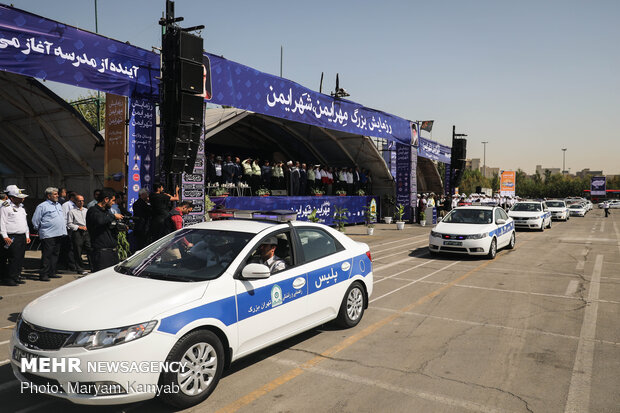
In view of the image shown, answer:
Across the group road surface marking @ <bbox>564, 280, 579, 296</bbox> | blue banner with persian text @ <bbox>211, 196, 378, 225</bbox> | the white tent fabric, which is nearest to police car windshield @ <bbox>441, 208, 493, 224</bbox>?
road surface marking @ <bbox>564, 280, 579, 296</bbox>

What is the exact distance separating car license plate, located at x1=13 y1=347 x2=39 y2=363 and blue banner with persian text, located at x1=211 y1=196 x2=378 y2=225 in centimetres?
1241

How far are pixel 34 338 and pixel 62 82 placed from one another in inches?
339

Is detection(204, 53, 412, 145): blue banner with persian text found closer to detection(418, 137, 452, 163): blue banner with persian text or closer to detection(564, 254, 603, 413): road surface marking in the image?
detection(418, 137, 452, 163): blue banner with persian text

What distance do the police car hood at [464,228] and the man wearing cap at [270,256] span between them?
8.73 metres

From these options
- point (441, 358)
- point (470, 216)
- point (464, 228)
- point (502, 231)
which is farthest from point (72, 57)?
point (502, 231)

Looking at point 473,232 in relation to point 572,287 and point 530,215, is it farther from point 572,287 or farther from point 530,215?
point 530,215

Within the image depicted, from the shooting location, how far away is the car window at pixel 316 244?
538 cm

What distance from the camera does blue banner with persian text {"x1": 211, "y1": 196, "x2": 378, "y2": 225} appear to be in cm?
1733

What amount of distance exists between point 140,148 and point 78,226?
289 cm

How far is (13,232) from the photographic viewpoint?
27.7 feet

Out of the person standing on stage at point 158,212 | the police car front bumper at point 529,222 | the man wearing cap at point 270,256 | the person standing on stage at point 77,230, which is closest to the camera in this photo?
the man wearing cap at point 270,256

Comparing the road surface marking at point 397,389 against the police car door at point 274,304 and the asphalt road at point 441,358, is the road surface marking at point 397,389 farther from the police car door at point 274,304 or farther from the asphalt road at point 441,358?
the police car door at point 274,304

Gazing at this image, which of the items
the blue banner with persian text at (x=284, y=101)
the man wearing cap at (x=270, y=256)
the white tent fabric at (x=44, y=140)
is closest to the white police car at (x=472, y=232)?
the blue banner with persian text at (x=284, y=101)

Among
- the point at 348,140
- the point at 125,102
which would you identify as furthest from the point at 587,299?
the point at 348,140
